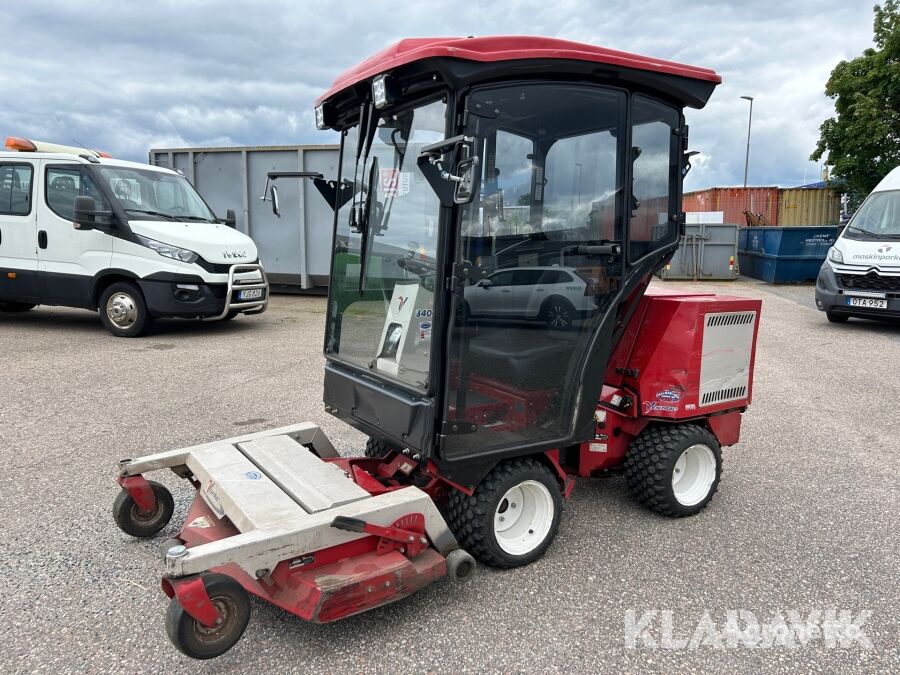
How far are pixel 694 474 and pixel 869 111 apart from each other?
22.4 m

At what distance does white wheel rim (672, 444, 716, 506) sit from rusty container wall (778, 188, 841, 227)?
24.3 meters

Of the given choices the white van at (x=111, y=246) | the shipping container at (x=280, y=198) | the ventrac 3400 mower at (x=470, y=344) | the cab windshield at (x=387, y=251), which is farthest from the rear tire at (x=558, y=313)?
the shipping container at (x=280, y=198)

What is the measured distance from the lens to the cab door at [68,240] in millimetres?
8445

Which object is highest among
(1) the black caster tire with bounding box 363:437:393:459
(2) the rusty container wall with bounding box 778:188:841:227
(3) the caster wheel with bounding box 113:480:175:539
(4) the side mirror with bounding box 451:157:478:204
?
(2) the rusty container wall with bounding box 778:188:841:227

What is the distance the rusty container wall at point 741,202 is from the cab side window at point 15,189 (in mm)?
22378

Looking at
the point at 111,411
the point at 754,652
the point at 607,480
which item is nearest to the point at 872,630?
the point at 754,652

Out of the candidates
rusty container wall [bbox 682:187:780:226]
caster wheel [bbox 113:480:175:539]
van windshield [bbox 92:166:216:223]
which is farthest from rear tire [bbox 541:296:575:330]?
rusty container wall [bbox 682:187:780:226]

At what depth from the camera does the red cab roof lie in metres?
2.51

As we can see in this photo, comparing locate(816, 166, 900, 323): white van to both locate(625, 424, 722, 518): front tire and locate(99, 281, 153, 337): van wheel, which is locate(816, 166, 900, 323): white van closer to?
locate(625, 424, 722, 518): front tire

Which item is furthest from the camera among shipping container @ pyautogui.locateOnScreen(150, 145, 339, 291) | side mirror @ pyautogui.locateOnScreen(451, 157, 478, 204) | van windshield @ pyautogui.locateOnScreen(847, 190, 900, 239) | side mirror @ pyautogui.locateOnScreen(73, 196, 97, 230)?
shipping container @ pyautogui.locateOnScreen(150, 145, 339, 291)

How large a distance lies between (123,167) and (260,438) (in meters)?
6.77

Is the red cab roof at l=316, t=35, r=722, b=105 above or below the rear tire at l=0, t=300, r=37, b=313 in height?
above

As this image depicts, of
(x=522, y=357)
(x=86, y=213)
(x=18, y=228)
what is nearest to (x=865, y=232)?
(x=522, y=357)

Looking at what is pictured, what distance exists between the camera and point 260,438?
3.42 metres
